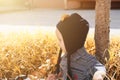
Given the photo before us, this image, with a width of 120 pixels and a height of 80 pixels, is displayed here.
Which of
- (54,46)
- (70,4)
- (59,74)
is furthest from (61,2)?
(59,74)

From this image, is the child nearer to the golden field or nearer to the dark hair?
the dark hair

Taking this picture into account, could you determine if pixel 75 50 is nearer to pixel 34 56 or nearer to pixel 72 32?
pixel 72 32

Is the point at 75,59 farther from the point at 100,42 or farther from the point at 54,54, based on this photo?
the point at 54,54

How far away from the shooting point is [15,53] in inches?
161

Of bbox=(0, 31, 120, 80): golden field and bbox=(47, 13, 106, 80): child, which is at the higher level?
bbox=(47, 13, 106, 80): child

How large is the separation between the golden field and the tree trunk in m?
0.09

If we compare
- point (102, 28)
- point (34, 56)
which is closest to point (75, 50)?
point (102, 28)

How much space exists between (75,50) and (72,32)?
0.16 metres

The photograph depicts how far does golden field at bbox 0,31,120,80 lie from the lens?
3670 mm

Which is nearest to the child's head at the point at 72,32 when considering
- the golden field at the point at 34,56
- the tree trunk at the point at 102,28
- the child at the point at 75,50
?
the child at the point at 75,50

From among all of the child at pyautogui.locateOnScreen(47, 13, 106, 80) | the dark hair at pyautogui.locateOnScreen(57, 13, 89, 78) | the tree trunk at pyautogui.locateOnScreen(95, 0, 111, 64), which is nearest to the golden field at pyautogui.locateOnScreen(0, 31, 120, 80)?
the tree trunk at pyautogui.locateOnScreen(95, 0, 111, 64)

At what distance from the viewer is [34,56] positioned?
4020mm

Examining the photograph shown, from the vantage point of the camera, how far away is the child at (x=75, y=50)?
3021 millimetres

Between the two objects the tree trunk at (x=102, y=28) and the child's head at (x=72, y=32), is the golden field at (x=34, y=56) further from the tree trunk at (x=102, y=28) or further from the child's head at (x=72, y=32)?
the child's head at (x=72, y=32)
